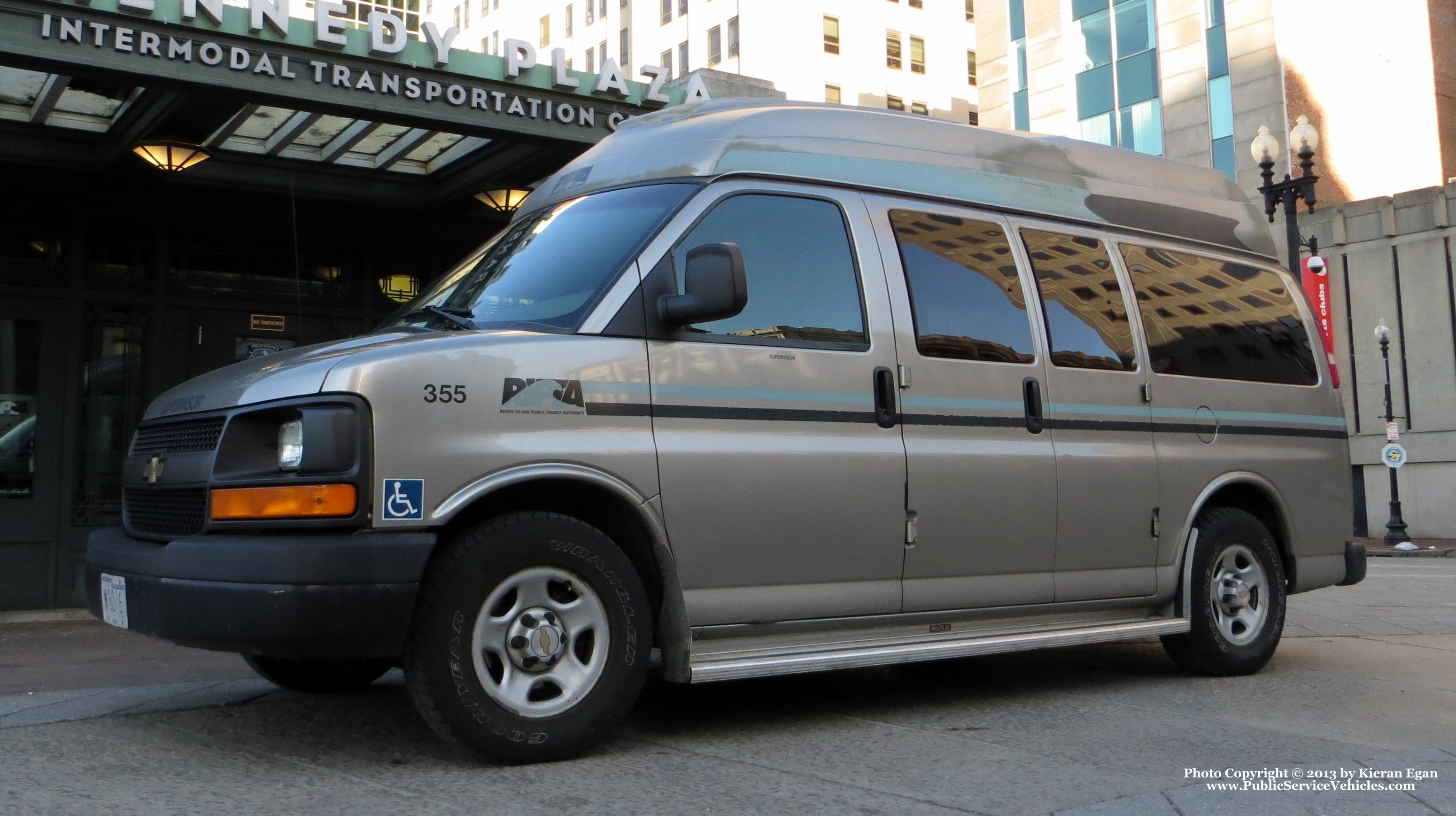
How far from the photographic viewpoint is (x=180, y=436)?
16.0 ft

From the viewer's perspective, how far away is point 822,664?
5.20 metres

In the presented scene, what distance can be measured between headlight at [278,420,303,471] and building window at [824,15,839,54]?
52161mm

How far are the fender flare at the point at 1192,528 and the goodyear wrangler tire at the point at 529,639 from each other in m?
3.20

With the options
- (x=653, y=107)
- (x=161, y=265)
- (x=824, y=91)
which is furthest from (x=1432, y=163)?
(x=161, y=265)

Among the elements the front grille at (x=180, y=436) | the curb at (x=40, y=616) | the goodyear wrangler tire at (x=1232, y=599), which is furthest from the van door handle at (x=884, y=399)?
the curb at (x=40, y=616)

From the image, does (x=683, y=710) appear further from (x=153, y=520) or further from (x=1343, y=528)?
(x=1343, y=528)

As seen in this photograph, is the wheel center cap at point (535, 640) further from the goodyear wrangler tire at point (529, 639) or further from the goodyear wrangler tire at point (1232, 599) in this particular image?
the goodyear wrangler tire at point (1232, 599)

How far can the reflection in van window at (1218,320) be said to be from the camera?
22.6ft

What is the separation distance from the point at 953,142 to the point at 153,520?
152 inches

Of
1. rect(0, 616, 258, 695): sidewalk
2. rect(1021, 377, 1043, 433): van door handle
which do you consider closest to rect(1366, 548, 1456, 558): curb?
rect(1021, 377, 1043, 433): van door handle

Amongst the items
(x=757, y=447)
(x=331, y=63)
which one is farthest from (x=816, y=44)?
(x=757, y=447)

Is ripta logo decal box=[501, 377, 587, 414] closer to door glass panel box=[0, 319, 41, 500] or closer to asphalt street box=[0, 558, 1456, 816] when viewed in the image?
asphalt street box=[0, 558, 1456, 816]

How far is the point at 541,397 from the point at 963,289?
224 cm

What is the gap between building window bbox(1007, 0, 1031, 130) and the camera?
37.8m
